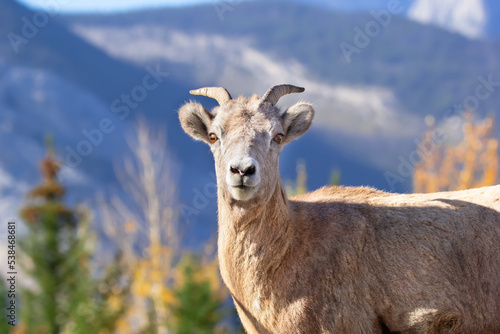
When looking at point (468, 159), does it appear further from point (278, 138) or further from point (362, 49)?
point (362, 49)

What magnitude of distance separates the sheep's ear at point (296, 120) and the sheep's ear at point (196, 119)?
0.92m

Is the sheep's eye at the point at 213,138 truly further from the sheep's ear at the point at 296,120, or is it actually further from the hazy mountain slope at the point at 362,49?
the hazy mountain slope at the point at 362,49

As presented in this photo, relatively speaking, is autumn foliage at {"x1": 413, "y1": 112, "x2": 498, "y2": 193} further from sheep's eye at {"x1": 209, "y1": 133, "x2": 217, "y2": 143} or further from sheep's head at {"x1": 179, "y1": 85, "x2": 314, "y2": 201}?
sheep's eye at {"x1": 209, "y1": 133, "x2": 217, "y2": 143}

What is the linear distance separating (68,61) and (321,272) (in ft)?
332

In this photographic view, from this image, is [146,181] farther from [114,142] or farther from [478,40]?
[478,40]

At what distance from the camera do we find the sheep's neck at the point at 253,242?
21.7 ft

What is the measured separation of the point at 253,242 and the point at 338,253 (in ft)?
3.12

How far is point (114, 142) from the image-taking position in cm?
8725

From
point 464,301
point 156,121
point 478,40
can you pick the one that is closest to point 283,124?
point 464,301

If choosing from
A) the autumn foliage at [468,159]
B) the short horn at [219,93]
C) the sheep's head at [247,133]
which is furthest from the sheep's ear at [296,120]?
the autumn foliage at [468,159]

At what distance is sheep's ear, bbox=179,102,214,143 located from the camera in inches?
289

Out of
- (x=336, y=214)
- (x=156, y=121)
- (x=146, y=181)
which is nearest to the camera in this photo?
(x=336, y=214)

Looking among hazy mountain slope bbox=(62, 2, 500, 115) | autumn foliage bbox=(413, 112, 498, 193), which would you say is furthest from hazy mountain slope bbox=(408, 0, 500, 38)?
autumn foliage bbox=(413, 112, 498, 193)

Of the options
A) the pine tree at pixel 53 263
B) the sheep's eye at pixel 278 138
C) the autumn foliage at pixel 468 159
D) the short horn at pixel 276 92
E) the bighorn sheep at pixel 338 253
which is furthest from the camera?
the pine tree at pixel 53 263
